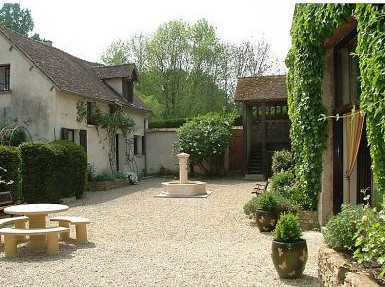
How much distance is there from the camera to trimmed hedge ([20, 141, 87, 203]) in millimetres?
13977

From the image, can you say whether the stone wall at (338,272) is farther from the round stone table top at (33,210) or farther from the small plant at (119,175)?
the small plant at (119,175)

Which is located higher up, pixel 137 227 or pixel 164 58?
pixel 164 58

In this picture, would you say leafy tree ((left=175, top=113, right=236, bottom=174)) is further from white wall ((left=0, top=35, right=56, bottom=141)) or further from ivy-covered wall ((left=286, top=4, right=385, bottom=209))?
ivy-covered wall ((left=286, top=4, right=385, bottom=209))

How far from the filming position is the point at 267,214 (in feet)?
31.0

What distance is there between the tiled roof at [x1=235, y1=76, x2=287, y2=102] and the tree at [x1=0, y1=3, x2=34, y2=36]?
112ft

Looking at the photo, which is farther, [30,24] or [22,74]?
[30,24]

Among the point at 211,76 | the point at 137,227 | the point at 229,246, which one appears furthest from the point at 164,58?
the point at 229,246

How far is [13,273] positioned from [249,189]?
518 inches

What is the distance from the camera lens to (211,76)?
123 ft

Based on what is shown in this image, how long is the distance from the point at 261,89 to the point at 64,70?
→ 10.8 m

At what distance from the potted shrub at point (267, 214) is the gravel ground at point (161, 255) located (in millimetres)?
239

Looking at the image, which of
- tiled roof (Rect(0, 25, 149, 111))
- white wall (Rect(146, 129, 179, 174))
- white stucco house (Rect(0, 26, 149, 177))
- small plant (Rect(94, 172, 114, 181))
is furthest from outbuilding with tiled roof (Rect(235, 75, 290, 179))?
small plant (Rect(94, 172, 114, 181))

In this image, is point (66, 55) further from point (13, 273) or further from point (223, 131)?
point (13, 273)

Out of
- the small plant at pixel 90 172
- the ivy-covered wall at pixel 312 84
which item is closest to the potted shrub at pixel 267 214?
the ivy-covered wall at pixel 312 84
